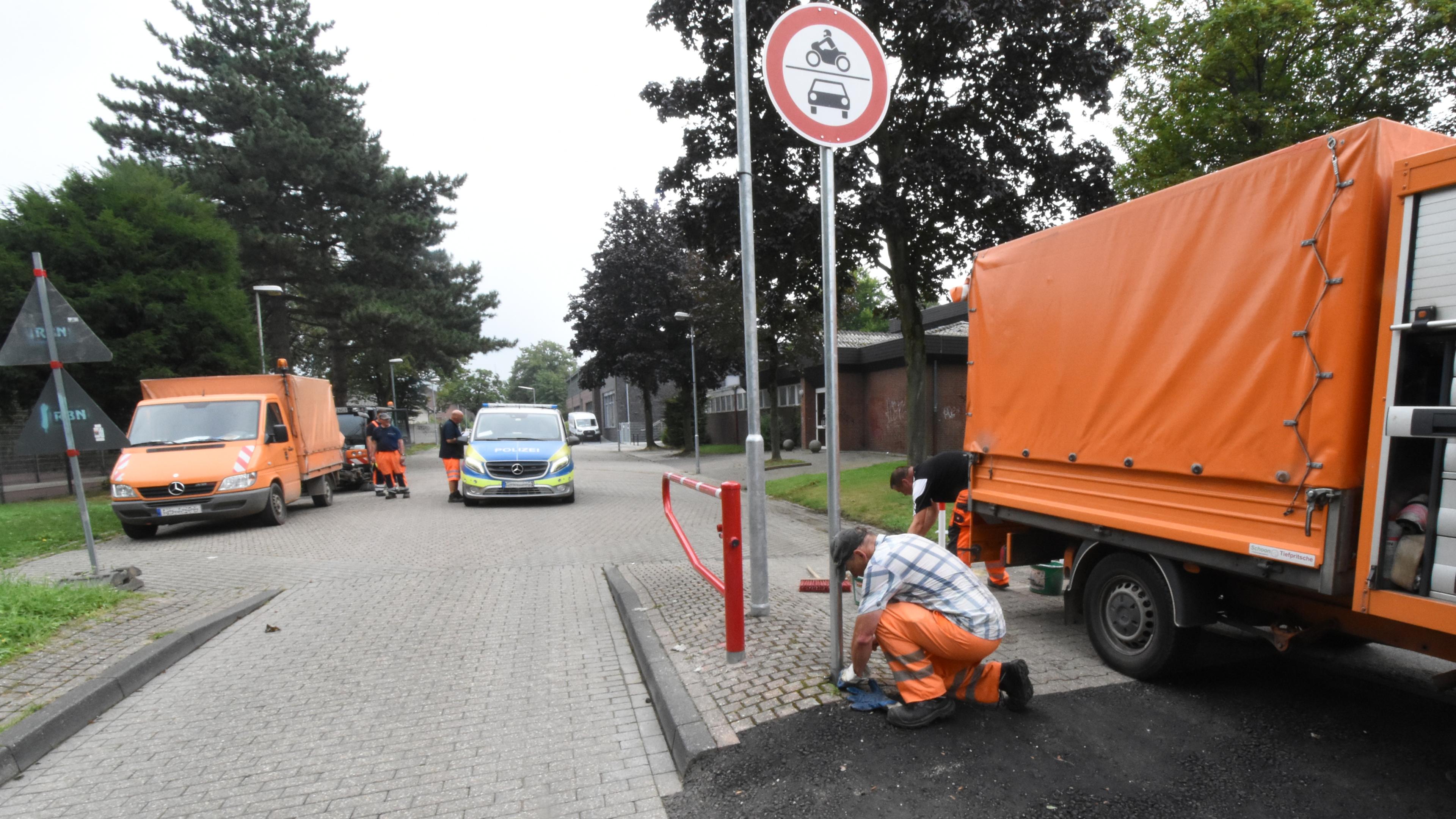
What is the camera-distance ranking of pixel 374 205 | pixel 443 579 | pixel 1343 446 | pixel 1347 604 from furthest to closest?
pixel 374 205
pixel 443 579
pixel 1347 604
pixel 1343 446

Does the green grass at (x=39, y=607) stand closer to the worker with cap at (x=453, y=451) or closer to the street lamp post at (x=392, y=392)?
the worker with cap at (x=453, y=451)

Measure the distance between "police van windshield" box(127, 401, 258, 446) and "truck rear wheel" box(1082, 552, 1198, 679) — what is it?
38.2 feet

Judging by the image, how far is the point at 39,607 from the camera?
5.07m

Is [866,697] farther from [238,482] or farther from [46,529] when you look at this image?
[46,529]

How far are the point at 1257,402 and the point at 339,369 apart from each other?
3230 cm

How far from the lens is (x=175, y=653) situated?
4871 millimetres

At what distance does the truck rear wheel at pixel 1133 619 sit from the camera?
368cm

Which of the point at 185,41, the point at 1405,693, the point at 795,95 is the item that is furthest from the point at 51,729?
the point at 185,41

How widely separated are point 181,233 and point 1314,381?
71.9ft

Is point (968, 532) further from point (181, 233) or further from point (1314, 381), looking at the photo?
point (181, 233)

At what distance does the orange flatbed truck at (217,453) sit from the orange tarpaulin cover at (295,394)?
0.06ft

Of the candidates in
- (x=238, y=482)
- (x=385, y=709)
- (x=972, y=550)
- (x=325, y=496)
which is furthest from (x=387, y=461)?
(x=972, y=550)

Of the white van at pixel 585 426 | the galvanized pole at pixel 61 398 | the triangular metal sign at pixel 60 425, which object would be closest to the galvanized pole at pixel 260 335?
the triangular metal sign at pixel 60 425

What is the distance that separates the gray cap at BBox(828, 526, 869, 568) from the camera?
345cm
